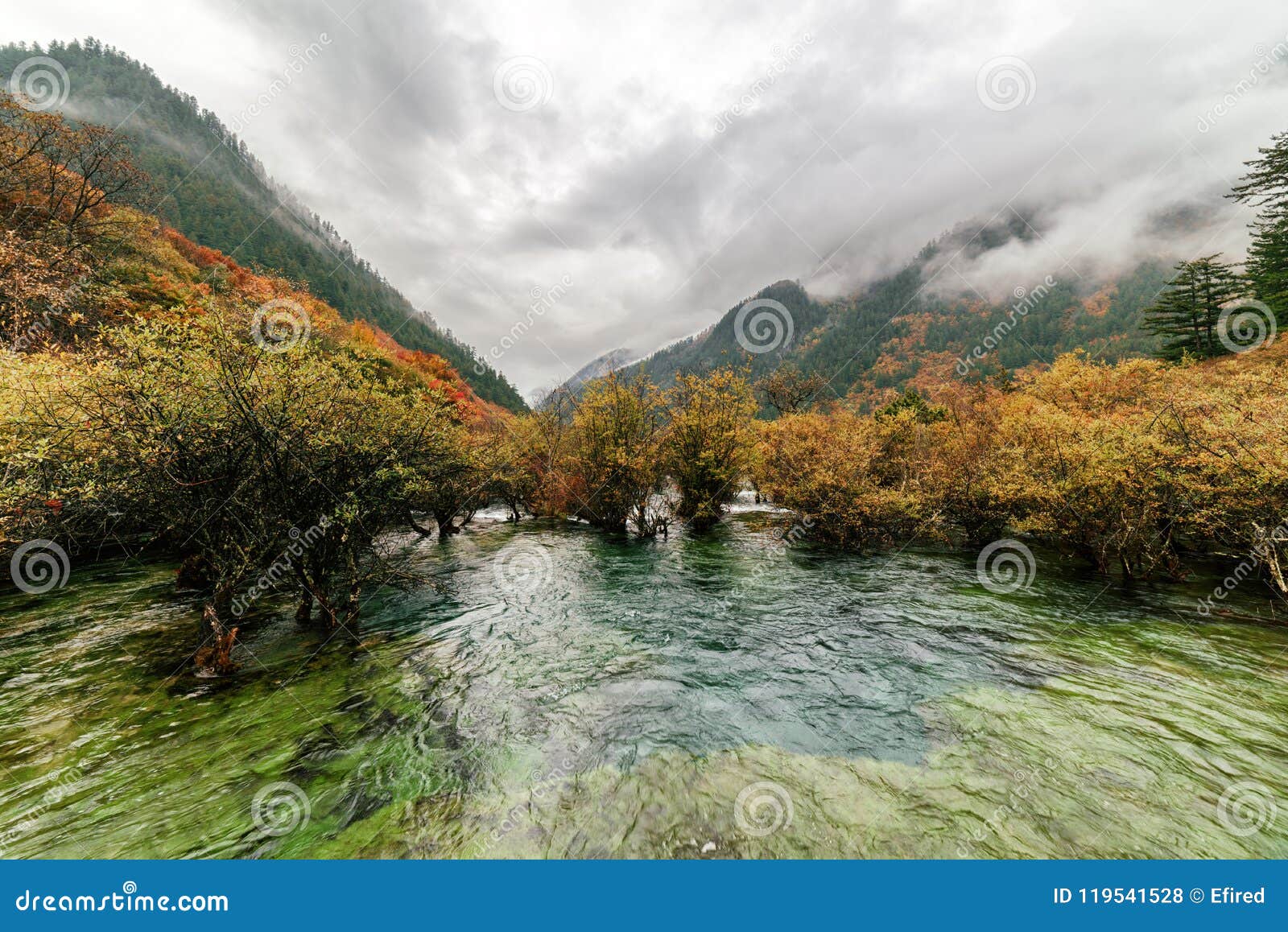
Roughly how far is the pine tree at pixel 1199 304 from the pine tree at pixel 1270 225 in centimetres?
189

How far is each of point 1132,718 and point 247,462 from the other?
57.5 ft

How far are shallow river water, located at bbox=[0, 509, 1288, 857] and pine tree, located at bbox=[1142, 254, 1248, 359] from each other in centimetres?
5829

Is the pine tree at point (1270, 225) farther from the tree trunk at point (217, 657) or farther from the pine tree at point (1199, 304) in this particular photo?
the tree trunk at point (217, 657)

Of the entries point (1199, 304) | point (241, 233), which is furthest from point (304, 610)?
point (241, 233)

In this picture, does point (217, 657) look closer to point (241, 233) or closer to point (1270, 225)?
point (1270, 225)

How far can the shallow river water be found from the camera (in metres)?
5.51

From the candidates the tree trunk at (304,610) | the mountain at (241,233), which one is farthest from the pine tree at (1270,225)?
the mountain at (241,233)

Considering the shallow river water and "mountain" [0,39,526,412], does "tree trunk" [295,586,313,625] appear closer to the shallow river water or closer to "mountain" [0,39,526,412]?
the shallow river water

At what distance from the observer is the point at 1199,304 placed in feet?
162

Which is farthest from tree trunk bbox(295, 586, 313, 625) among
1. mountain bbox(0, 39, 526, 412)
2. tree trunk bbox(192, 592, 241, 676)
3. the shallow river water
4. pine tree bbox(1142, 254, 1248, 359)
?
mountain bbox(0, 39, 526, 412)

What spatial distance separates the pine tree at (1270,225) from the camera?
1687 inches

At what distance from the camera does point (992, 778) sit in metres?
6.45
